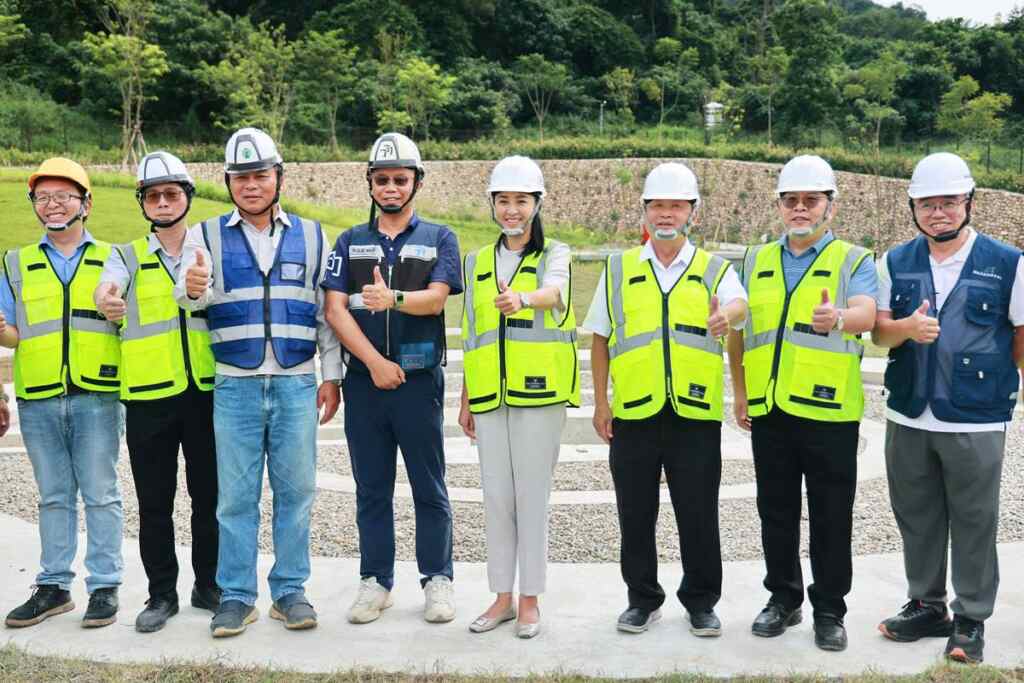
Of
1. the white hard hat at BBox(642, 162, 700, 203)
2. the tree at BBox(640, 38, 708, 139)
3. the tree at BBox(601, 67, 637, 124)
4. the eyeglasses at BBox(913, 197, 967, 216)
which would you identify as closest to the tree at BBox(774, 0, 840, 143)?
the tree at BBox(640, 38, 708, 139)

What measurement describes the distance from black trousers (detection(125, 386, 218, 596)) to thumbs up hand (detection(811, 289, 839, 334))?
8.57 feet

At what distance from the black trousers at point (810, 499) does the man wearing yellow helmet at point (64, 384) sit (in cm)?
288

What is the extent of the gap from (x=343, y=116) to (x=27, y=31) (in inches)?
497

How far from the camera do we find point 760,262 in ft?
15.1

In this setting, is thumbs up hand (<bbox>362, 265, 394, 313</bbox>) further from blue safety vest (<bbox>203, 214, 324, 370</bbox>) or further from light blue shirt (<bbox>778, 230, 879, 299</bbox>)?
light blue shirt (<bbox>778, 230, 879, 299</bbox>)

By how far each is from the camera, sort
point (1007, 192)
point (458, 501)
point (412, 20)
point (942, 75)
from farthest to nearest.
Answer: point (412, 20) → point (942, 75) → point (1007, 192) → point (458, 501)

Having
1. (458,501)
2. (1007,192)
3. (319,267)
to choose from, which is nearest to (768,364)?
(319,267)

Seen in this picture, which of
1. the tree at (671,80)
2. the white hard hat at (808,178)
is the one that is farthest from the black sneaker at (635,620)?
the tree at (671,80)

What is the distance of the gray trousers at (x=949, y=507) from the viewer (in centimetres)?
440

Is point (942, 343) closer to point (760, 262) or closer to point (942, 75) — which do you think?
point (760, 262)

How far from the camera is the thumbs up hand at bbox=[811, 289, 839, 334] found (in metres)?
4.23

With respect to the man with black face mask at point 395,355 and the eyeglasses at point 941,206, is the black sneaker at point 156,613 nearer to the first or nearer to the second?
the man with black face mask at point 395,355

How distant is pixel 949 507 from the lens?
4527 mm

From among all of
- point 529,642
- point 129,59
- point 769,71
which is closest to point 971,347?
point 529,642
